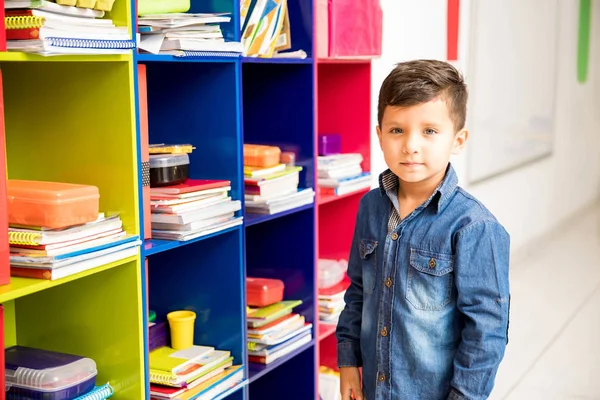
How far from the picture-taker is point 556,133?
582cm

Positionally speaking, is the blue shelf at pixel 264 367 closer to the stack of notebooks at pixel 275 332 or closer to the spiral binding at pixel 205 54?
the stack of notebooks at pixel 275 332

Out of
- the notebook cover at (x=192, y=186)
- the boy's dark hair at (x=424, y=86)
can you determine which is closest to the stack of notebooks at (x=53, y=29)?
the notebook cover at (x=192, y=186)

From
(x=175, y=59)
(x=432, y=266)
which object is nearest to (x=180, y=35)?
(x=175, y=59)

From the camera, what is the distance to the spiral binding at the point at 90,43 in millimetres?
1439

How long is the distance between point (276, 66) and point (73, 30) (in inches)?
40.0

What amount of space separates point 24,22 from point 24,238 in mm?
388

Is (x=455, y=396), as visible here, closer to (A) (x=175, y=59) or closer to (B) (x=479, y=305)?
(B) (x=479, y=305)

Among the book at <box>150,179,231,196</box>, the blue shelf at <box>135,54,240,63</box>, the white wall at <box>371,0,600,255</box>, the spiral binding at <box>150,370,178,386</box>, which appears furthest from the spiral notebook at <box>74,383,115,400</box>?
the white wall at <box>371,0,600,255</box>

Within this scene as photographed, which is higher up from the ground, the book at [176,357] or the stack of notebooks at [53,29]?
the stack of notebooks at [53,29]

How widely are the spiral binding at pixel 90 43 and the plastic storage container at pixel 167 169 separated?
0.35 meters

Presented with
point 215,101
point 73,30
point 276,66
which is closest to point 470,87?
point 276,66

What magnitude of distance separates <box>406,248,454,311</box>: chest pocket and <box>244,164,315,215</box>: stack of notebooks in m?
0.72

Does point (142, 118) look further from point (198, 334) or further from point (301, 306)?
point (301, 306)

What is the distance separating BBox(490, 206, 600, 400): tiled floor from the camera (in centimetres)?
323
